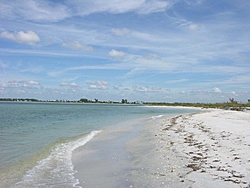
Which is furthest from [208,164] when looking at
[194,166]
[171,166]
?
[171,166]

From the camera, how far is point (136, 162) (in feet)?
36.7

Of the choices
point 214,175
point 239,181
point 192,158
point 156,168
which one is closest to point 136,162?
point 156,168

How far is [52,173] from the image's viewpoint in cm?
977

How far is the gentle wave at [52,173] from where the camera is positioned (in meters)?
8.45

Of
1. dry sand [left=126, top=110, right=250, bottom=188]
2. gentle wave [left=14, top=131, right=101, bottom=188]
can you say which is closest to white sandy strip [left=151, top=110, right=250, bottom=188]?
dry sand [left=126, top=110, right=250, bottom=188]

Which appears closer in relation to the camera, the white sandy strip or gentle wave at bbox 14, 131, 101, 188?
the white sandy strip

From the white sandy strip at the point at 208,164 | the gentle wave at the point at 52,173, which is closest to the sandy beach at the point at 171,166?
the white sandy strip at the point at 208,164

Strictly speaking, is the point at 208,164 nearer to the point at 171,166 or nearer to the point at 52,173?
the point at 171,166

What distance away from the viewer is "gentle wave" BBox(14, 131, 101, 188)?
27.7ft

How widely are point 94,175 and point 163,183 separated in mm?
2771

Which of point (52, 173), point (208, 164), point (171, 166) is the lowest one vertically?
point (52, 173)

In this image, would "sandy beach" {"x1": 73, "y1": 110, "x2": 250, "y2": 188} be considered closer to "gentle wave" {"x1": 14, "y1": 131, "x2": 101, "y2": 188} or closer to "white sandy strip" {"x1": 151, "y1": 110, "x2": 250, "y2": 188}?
"white sandy strip" {"x1": 151, "y1": 110, "x2": 250, "y2": 188}

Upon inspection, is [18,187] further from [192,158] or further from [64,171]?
[192,158]

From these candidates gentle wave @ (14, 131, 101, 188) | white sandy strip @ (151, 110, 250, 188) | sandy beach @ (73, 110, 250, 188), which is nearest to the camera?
white sandy strip @ (151, 110, 250, 188)
